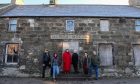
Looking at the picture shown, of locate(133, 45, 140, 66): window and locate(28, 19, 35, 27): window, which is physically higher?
locate(28, 19, 35, 27): window

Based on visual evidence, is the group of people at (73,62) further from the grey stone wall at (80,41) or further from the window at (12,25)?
the window at (12,25)

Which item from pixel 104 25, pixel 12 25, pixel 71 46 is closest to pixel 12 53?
pixel 12 25

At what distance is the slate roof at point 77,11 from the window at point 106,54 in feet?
8.13

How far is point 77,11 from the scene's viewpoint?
2306cm

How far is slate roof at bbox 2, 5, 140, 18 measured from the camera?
Answer: 2170 cm

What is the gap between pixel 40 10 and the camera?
23.6 m

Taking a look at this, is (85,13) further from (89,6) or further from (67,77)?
(67,77)

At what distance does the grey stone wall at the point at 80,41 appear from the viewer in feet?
66.9

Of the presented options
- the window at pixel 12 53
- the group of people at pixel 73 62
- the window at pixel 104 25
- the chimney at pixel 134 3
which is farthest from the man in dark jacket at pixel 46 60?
the chimney at pixel 134 3

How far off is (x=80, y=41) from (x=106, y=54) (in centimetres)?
221

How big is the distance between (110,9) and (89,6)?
2270mm

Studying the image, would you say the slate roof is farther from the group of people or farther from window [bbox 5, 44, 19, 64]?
the group of people

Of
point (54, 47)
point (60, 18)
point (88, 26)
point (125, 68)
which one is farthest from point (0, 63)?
point (125, 68)

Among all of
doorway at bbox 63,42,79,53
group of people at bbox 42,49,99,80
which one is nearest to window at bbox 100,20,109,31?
doorway at bbox 63,42,79,53
